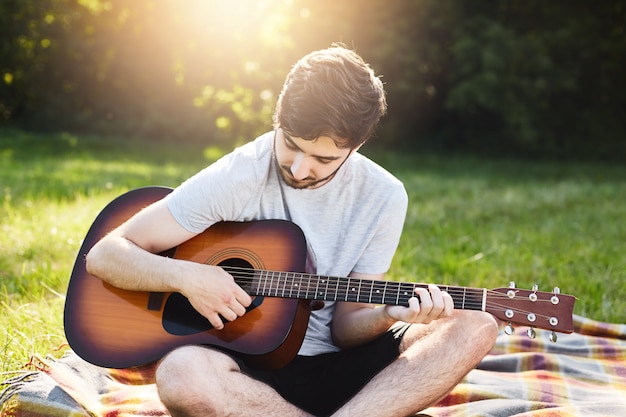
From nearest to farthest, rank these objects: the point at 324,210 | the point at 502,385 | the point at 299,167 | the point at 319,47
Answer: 1. the point at 299,167
2. the point at 324,210
3. the point at 502,385
4. the point at 319,47

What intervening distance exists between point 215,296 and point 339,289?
44 cm

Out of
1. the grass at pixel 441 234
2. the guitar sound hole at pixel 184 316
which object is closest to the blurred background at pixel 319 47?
the grass at pixel 441 234

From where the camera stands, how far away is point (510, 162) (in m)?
12.4

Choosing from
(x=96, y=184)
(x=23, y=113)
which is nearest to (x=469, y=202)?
(x=96, y=184)

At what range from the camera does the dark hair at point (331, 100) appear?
231cm

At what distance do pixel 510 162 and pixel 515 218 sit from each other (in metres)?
6.58

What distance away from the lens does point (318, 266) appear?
256 centimetres

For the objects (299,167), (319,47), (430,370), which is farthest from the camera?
(319,47)

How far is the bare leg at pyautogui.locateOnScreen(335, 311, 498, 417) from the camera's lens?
2242 millimetres

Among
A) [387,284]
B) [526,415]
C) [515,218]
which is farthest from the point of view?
[515,218]

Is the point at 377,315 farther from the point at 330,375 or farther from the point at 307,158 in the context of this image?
the point at 307,158

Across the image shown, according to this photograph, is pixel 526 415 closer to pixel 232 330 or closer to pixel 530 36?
→ pixel 232 330

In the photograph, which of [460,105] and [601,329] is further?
[460,105]

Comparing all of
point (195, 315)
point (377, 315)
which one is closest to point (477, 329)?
point (377, 315)
